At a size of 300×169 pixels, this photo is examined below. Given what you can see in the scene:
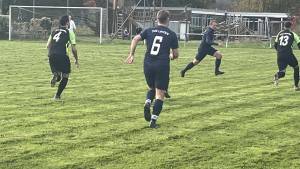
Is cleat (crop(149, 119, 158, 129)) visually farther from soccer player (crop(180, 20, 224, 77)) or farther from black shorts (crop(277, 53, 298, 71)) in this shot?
soccer player (crop(180, 20, 224, 77))

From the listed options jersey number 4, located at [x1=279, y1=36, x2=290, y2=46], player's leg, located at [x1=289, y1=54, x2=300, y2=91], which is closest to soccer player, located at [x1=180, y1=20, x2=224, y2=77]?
jersey number 4, located at [x1=279, y1=36, x2=290, y2=46]

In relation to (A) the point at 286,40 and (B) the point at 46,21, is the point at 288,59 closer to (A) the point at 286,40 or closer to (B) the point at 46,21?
(A) the point at 286,40

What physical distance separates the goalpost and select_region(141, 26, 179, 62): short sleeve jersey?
112 feet

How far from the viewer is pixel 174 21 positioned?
58.5 m

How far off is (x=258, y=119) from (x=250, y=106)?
186 centimetres

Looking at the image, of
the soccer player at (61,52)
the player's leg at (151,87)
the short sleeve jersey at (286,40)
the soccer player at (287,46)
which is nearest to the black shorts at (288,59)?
the soccer player at (287,46)

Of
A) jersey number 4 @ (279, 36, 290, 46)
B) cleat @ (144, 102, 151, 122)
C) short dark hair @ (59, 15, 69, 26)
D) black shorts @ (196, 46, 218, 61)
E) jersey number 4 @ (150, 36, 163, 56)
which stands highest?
short dark hair @ (59, 15, 69, 26)

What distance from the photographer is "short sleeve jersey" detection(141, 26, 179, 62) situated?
10.6 metres

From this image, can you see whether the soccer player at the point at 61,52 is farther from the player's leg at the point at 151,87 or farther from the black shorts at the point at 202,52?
the black shorts at the point at 202,52

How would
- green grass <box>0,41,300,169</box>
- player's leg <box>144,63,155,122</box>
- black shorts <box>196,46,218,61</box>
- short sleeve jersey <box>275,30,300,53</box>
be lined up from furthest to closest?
black shorts <box>196,46,218,61</box> → short sleeve jersey <box>275,30,300,53</box> → player's leg <box>144,63,155,122</box> → green grass <box>0,41,300,169</box>

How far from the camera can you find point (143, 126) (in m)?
10.7

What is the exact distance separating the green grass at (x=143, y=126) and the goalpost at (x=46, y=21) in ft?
88.5

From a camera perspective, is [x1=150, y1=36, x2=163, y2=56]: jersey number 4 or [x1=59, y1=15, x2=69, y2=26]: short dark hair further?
[x1=59, y1=15, x2=69, y2=26]: short dark hair

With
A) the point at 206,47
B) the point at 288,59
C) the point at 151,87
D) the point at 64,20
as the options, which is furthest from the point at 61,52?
the point at 206,47
